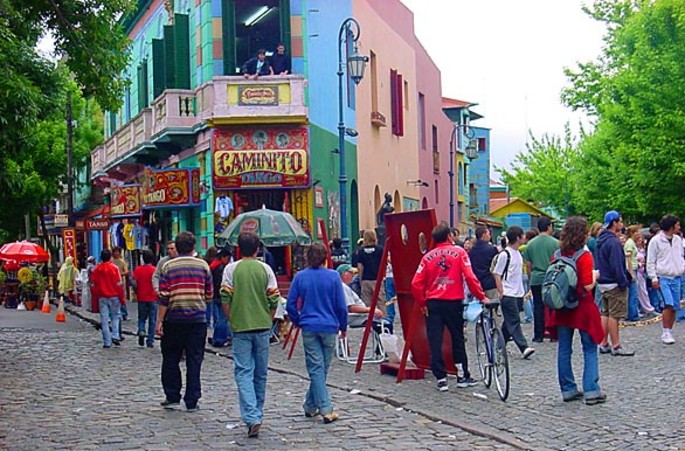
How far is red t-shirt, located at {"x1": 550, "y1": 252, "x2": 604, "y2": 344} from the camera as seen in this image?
10391 millimetres

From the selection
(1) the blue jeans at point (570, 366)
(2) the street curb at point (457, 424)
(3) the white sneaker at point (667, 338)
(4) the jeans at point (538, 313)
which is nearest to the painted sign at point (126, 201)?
(4) the jeans at point (538, 313)

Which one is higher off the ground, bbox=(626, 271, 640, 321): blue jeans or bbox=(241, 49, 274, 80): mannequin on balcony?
bbox=(241, 49, 274, 80): mannequin on balcony

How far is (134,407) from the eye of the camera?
1128 cm

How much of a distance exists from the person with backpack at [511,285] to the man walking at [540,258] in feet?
3.94

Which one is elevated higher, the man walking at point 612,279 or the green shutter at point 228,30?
the green shutter at point 228,30

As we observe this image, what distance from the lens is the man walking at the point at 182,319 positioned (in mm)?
10828

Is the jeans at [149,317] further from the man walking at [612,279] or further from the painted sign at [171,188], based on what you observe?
the painted sign at [171,188]

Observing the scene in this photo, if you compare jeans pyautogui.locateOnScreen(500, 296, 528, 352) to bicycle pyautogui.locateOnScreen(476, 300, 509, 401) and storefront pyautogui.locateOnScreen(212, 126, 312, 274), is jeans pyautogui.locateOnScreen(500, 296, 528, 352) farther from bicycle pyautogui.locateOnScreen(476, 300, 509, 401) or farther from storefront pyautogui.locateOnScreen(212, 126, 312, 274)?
storefront pyautogui.locateOnScreen(212, 126, 312, 274)

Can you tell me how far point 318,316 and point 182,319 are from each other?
1.63 meters

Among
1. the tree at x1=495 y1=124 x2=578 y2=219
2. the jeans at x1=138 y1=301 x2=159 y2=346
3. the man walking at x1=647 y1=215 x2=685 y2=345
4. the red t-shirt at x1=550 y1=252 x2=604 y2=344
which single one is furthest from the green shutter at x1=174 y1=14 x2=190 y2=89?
the tree at x1=495 y1=124 x2=578 y2=219

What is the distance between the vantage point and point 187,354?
35.8 ft

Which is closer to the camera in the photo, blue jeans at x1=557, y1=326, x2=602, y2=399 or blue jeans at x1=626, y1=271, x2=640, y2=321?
blue jeans at x1=557, y1=326, x2=602, y2=399

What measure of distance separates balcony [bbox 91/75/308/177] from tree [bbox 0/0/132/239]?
946cm

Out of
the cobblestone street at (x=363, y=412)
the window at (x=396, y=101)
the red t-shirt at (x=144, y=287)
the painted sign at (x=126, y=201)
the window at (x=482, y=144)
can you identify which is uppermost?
the window at (x=482, y=144)
